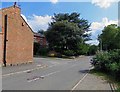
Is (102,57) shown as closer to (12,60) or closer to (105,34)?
(12,60)

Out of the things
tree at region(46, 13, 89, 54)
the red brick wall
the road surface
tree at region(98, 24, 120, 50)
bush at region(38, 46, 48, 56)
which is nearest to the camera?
the road surface

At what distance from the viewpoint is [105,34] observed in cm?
9081

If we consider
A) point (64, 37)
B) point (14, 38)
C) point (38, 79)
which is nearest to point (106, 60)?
point (38, 79)

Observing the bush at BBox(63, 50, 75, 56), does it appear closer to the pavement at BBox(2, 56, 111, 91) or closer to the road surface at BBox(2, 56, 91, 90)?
the road surface at BBox(2, 56, 91, 90)

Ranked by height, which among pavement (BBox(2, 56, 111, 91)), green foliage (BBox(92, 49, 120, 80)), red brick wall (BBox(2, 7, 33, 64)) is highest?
red brick wall (BBox(2, 7, 33, 64))

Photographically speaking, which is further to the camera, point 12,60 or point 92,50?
point 92,50

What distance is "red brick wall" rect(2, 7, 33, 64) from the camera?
29.7 m

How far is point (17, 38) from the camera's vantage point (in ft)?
104

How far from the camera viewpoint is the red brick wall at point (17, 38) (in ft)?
97.3

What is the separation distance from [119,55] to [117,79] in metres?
7.10

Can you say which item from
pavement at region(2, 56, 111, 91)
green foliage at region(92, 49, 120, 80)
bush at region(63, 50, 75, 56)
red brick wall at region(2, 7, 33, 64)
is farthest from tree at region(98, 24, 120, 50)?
pavement at region(2, 56, 111, 91)

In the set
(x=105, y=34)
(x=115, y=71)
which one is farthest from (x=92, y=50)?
(x=115, y=71)

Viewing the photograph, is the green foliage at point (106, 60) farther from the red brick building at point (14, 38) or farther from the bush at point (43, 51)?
the bush at point (43, 51)

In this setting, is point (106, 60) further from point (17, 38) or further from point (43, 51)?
point (43, 51)
